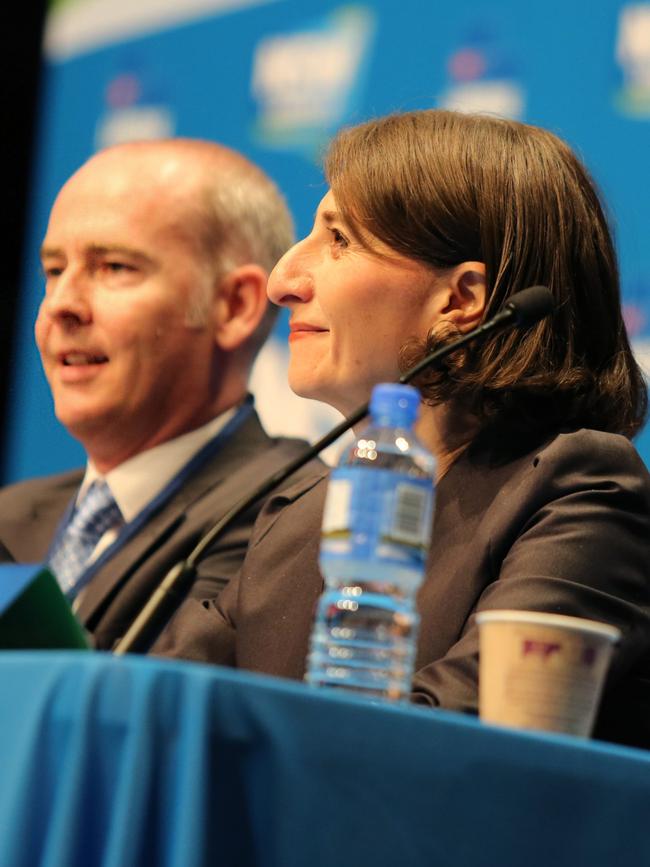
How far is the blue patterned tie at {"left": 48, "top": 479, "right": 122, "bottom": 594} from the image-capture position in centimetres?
297

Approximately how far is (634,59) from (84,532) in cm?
147

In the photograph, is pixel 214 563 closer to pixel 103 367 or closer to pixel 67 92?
pixel 103 367

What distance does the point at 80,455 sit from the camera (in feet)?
12.1

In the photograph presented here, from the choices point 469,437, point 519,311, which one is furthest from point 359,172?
point 519,311

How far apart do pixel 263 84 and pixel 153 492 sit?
43.3 inches

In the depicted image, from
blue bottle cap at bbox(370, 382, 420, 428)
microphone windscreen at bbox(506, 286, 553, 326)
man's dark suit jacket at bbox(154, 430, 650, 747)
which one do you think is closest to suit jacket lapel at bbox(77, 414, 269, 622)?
man's dark suit jacket at bbox(154, 430, 650, 747)

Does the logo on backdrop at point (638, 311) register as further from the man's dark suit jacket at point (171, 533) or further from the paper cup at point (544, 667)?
the paper cup at point (544, 667)

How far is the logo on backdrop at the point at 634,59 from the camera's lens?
8.94 ft

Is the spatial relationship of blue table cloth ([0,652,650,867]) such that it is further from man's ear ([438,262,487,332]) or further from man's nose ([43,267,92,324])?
man's nose ([43,267,92,324])

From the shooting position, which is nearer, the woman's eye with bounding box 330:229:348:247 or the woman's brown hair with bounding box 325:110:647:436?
the woman's brown hair with bounding box 325:110:647:436

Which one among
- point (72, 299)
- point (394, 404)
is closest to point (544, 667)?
point (394, 404)

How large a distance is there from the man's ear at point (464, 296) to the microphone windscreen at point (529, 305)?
1.48ft

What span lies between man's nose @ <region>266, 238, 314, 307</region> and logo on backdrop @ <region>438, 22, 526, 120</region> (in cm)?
89

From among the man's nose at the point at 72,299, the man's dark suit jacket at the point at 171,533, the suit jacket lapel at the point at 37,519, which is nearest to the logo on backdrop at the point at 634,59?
the man's dark suit jacket at the point at 171,533
